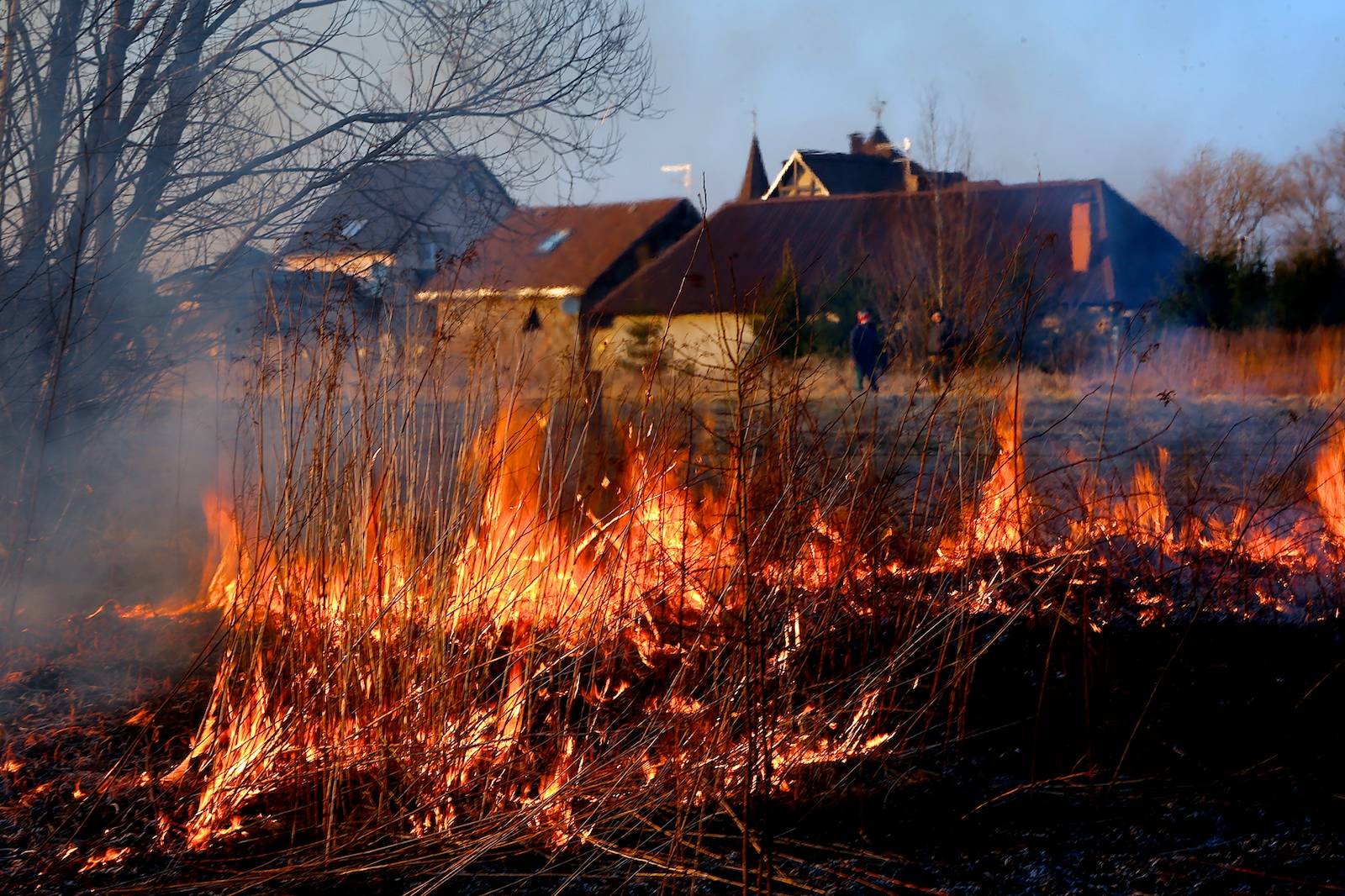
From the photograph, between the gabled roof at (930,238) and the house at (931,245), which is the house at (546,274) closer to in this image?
the house at (931,245)

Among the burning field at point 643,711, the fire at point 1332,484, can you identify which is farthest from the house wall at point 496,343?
the fire at point 1332,484

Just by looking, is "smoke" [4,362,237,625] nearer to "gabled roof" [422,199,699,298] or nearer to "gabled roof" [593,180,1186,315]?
"gabled roof" [422,199,699,298]

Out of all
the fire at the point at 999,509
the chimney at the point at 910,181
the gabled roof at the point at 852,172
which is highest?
the gabled roof at the point at 852,172

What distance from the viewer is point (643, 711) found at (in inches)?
129

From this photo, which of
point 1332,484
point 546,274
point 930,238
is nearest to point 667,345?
point 546,274

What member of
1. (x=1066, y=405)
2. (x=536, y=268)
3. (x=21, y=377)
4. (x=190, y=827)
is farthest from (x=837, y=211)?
(x=190, y=827)

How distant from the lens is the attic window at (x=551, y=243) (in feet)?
22.9

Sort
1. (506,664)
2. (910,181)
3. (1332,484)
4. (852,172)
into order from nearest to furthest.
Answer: (506,664), (1332,484), (910,181), (852,172)

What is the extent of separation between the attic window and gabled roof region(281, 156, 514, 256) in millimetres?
396

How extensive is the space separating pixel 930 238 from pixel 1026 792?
51.3 feet

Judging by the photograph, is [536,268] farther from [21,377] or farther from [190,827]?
[190,827]

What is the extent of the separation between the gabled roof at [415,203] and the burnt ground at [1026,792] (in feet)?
9.24

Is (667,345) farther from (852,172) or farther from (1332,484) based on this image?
(852,172)

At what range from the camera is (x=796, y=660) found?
317 centimetres
